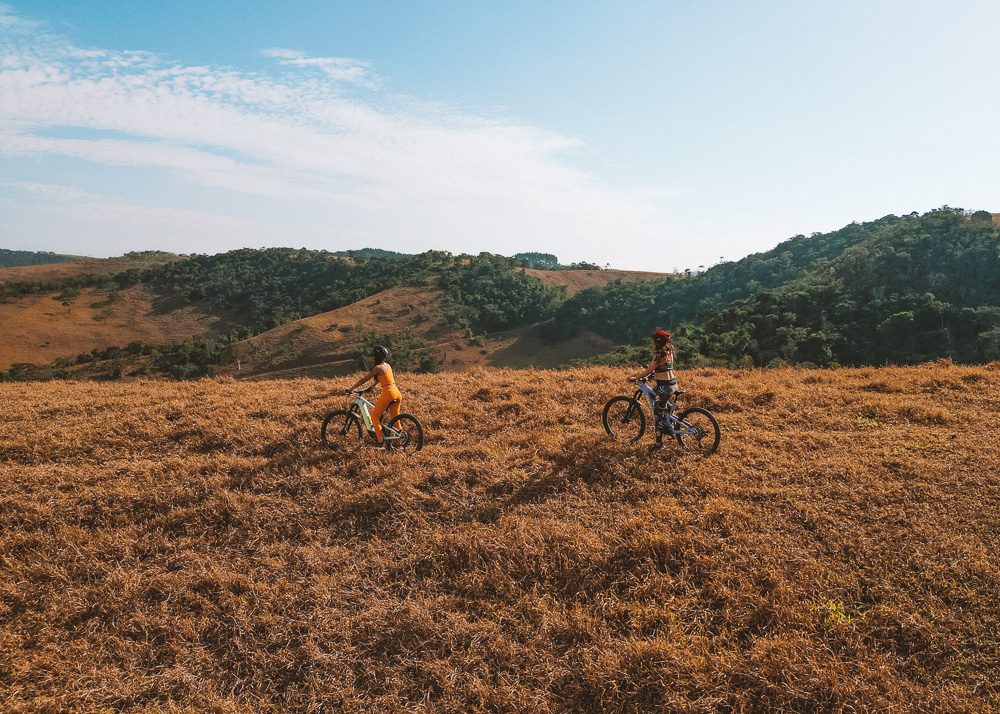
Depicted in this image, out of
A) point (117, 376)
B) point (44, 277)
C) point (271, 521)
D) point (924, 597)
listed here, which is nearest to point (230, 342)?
point (117, 376)

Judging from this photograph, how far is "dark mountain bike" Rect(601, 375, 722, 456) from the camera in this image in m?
7.64

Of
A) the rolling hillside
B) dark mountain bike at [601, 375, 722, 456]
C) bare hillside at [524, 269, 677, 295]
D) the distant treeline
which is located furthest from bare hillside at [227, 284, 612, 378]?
dark mountain bike at [601, 375, 722, 456]

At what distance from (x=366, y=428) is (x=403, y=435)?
66 cm

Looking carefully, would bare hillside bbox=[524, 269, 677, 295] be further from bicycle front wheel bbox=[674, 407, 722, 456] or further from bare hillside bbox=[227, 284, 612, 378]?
bicycle front wheel bbox=[674, 407, 722, 456]

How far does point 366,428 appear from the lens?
8164 millimetres

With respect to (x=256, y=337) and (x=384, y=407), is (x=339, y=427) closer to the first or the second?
(x=384, y=407)

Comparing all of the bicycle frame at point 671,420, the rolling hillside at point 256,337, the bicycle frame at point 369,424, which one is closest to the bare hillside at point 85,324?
the rolling hillside at point 256,337

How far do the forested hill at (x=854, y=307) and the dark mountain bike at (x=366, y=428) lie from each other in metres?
15.8

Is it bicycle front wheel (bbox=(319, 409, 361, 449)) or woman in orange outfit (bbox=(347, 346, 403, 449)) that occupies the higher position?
woman in orange outfit (bbox=(347, 346, 403, 449))

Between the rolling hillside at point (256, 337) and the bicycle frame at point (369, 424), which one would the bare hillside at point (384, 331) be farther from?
the bicycle frame at point (369, 424)

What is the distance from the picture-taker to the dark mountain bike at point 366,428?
8117 mm

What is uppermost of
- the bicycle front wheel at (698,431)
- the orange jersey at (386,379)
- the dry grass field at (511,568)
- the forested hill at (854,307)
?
the forested hill at (854,307)

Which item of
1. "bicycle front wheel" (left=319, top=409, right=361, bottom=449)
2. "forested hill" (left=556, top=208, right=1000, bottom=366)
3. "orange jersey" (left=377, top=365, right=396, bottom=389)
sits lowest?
"bicycle front wheel" (left=319, top=409, right=361, bottom=449)

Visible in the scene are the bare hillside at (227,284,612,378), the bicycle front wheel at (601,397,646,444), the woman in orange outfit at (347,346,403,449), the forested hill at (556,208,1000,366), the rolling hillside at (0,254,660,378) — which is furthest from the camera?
the rolling hillside at (0,254,660,378)
